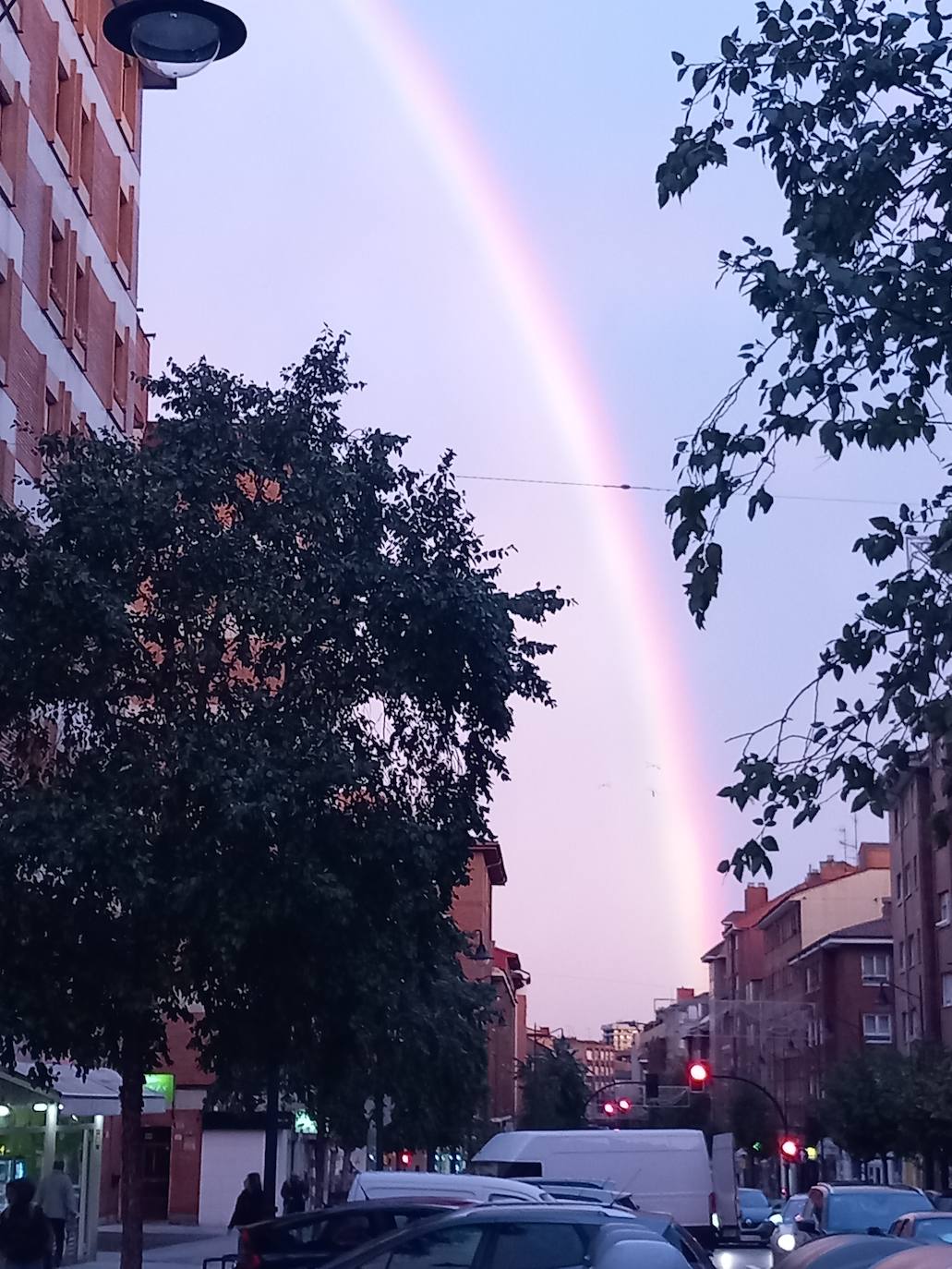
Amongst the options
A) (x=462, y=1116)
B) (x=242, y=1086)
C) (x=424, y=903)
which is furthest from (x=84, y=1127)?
(x=424, y=903)

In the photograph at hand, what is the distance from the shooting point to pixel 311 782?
1644 cm

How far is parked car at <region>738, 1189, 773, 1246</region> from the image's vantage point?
56.9 metres

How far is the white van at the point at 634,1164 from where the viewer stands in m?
28.0

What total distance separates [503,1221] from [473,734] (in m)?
7.97

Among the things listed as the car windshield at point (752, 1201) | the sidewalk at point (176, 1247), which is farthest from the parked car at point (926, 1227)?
the car windshield at point (752, 1201)

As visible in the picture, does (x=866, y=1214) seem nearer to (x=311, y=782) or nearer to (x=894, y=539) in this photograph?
(x=311, y=782)

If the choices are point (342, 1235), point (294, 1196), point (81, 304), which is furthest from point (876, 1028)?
point (342, 1235)

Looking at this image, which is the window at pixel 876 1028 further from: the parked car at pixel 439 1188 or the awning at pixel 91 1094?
the parked car at pixel 439 1188

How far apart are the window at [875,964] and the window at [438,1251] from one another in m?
84.9

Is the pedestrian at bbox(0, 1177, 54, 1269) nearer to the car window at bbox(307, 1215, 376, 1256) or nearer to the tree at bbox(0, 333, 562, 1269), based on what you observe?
the tree at bbox(0, 333, 562, 1269)

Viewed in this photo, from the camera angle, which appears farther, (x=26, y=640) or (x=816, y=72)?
(x=26, y=640)

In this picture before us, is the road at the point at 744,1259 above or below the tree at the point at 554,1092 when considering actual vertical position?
below

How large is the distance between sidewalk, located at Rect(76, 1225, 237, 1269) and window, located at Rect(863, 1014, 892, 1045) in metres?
49.4

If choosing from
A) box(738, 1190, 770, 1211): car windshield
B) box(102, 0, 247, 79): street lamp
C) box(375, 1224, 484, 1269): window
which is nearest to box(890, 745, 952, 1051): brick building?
box(738, 1190, 770, 1211): car windshield
